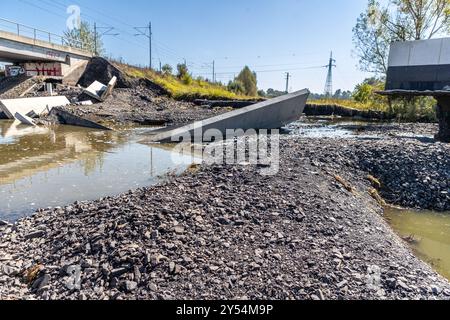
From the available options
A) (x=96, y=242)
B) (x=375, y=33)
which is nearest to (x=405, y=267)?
(x=96, y=242)

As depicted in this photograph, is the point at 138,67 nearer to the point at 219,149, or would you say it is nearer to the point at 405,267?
the point at 219,149

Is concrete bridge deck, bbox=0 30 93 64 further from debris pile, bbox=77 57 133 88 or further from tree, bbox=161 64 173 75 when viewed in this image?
tree, bbox=161 64 173 75

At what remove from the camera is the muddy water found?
570 centimetres

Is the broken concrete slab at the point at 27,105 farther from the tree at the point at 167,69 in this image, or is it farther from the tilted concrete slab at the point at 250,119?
the tree at the point at 167,69

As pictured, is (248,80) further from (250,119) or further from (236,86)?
(250,119)

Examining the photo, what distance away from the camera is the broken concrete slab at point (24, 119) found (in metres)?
15.8

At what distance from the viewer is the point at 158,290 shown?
105 inches

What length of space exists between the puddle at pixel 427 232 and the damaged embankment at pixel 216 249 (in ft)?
1.34

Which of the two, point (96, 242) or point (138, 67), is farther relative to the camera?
point (138, 67)

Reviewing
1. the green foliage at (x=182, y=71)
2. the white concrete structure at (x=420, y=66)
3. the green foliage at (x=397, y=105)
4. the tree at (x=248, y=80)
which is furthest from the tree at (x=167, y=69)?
the white concrete structure at (x=420, y=66)

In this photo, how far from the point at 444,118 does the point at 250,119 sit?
7108mm

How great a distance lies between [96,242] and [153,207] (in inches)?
34.5

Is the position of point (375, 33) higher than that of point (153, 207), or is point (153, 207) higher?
point (375, 33)
